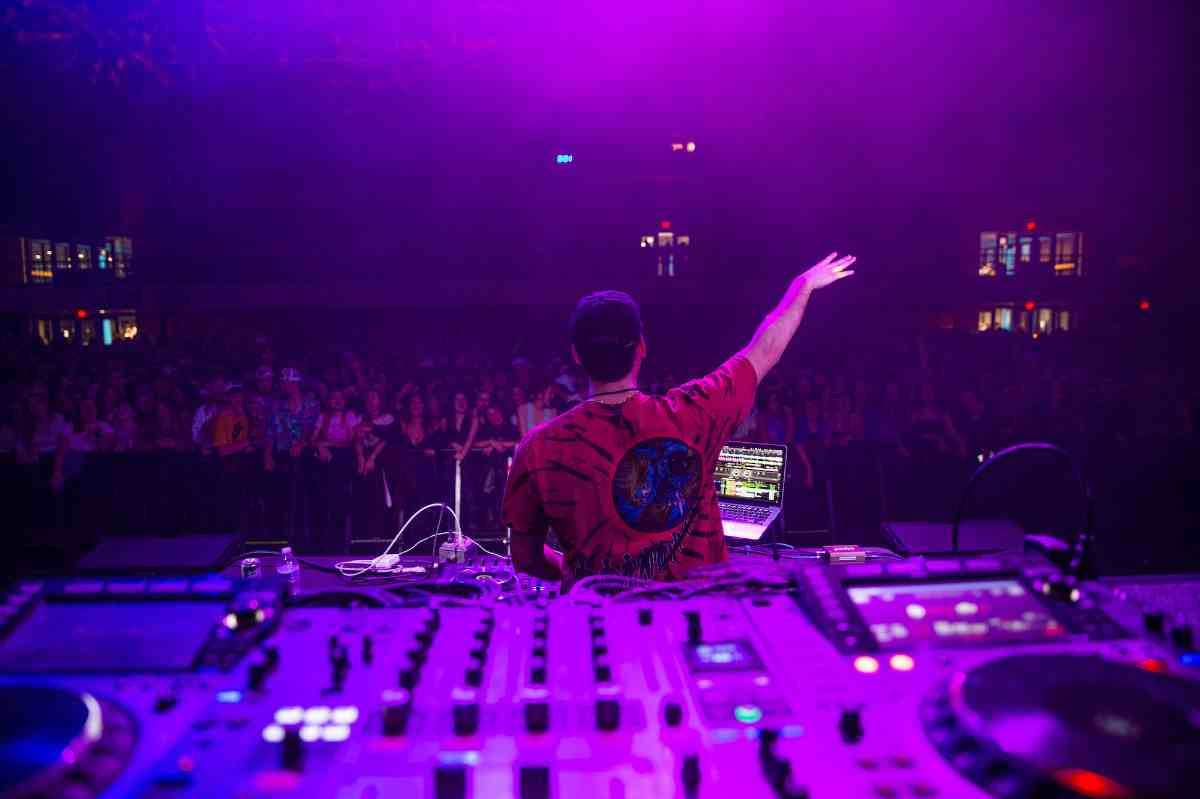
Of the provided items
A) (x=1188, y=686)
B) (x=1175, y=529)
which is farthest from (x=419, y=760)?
(x=1175, y=529)

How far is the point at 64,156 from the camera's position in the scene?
9953 millimetres

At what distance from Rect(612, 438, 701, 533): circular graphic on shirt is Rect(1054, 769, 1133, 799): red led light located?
3.66 feet

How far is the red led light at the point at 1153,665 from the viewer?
2.23 feet

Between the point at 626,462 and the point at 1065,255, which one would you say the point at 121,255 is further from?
the point at 1065,255

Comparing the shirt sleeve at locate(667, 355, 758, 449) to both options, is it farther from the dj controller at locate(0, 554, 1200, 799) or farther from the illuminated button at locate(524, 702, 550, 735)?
the illuminated button at locate(524, 702, 550, 735)

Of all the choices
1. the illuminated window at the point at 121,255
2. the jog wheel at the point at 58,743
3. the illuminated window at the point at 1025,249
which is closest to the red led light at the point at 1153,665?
the jog wheel at the point at 58,743

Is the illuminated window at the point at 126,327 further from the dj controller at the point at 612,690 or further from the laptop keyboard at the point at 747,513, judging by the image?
the dj controller at the point at 612,690

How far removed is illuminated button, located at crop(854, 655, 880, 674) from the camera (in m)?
0.75

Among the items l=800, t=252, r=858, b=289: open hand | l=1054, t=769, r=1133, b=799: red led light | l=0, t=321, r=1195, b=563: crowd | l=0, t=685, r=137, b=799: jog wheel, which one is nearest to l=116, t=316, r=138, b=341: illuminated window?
l=0, t=321, r=1195, b=563: crowd

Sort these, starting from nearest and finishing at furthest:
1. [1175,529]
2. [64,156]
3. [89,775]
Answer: [89,775] < [1175,529] < [64,156]

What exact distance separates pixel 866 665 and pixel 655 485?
34.1 inches

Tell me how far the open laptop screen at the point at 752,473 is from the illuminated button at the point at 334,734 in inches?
94.9

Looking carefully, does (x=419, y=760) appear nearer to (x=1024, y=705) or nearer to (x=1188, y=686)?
(x=1024, y=705)

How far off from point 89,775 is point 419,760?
0.23 m
